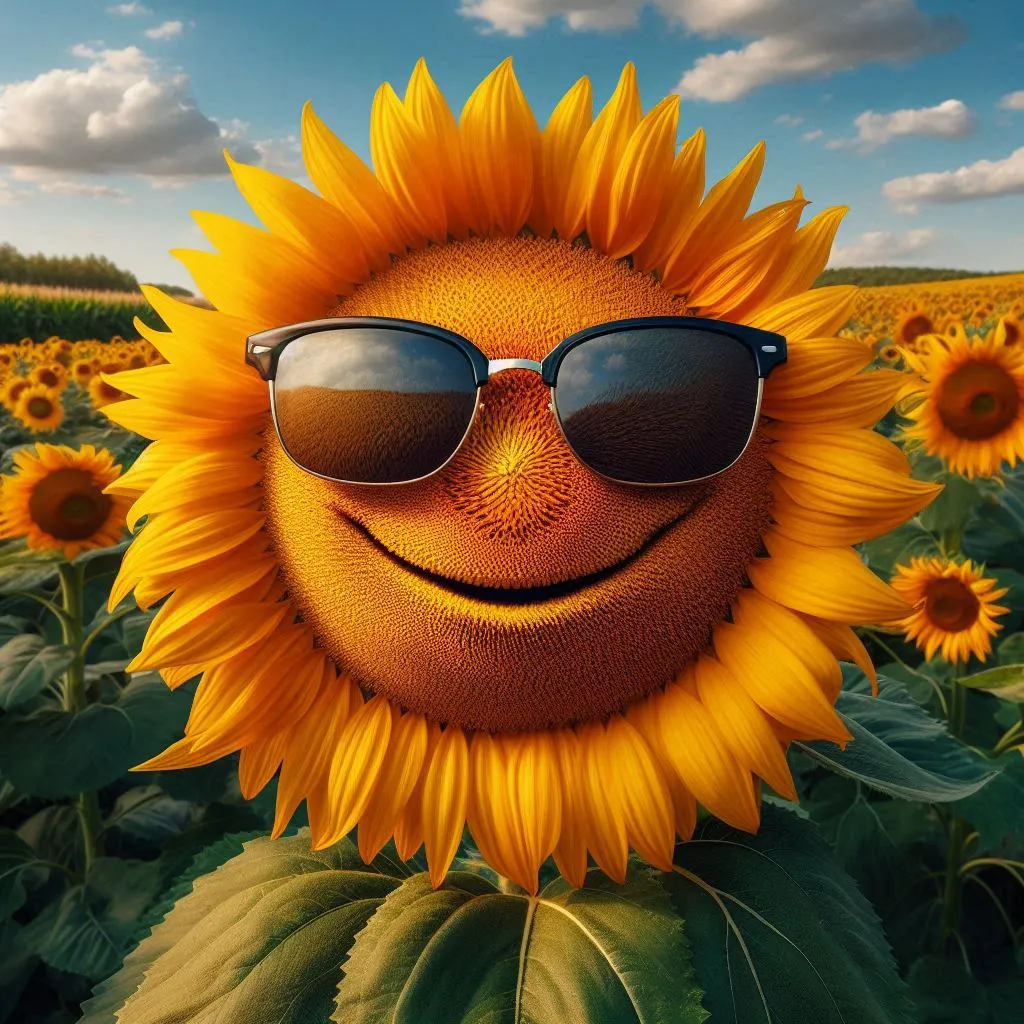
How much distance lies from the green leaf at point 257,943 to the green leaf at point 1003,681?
4.86ft

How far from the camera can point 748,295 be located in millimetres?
1079

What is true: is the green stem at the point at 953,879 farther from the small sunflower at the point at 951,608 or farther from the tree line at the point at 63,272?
the tree line at the point at 63,272

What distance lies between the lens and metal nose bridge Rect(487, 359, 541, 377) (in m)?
0.99

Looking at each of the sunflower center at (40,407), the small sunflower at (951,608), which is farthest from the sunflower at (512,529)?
the sunflower center at (40,407)

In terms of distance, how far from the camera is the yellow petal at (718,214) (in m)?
1.07

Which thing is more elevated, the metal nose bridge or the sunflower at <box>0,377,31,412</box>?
the metal nose bridge

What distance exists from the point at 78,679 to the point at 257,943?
2196mm

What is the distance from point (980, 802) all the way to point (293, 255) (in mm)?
2647

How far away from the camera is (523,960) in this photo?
1006 mm

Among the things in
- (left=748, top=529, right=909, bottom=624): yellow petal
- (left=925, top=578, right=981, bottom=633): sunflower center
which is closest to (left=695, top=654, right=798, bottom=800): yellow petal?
(left=748, top=529, right=909, bottom=624): yellow petal

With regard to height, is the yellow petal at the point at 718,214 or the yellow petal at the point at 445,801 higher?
the yellow petal at the point at 718,214

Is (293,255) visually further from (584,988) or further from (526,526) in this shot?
(584,988)

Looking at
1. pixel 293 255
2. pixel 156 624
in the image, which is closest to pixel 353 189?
pixel 293 255

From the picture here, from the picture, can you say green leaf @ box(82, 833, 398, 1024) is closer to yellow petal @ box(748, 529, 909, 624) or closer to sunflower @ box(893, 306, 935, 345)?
yellow petal @ box(748, 529, 909, 624)
